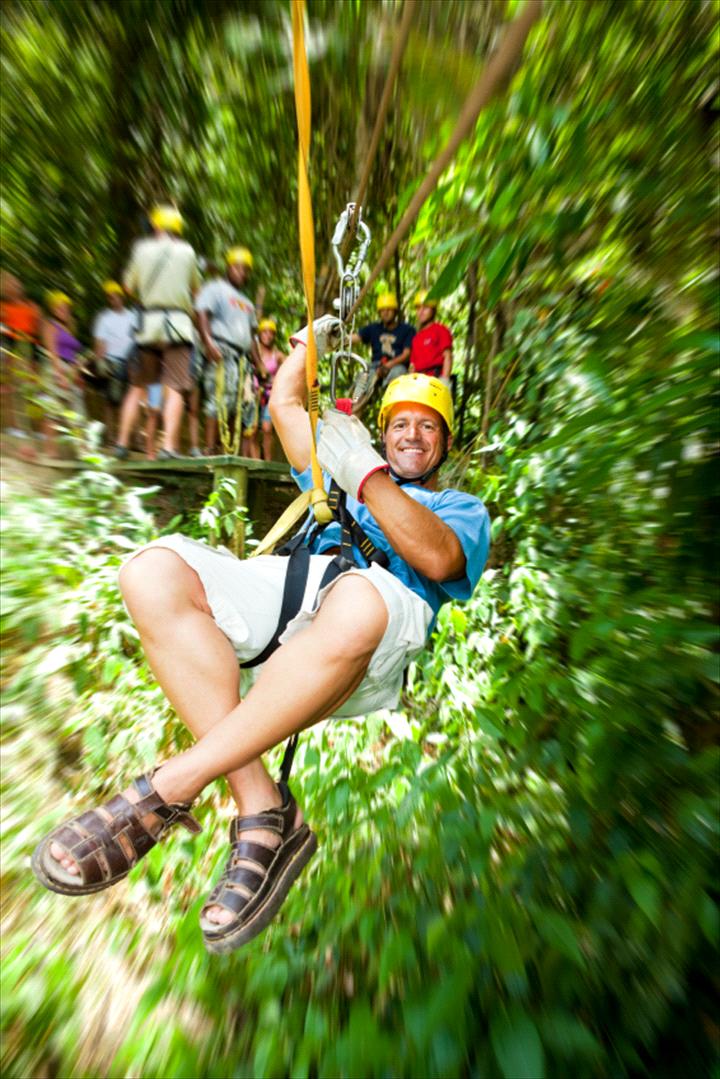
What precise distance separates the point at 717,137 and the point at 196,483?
13.3 ft

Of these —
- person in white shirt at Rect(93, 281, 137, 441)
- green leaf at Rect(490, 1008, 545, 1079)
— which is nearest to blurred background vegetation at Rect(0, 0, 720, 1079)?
green leaf at Rect(490, 1008, 545, 1079)

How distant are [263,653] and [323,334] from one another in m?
0.94

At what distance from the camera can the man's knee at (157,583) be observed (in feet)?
4.07

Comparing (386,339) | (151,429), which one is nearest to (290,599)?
(151,429)

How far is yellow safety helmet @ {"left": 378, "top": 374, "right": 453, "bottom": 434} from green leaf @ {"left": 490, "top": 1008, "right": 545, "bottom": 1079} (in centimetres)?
160

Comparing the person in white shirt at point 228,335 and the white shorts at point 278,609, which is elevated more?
the person in white shirt at point 228,335

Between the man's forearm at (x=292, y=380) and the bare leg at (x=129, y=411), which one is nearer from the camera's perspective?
the man's forearm at (x=292, y=380)

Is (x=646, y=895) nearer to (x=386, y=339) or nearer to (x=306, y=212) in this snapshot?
(x=306, y=212)

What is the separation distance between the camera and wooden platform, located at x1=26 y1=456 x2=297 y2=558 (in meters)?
3.98

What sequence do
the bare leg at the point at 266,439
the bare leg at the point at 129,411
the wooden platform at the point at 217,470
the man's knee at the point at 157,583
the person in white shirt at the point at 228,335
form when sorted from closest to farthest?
1. the man's knee at the point at 157,583
2. the wooden platform at the point at 217,470
3. the person in white shirt at the point at 228,335
4. the bare leg at the point at 129,411
5. the bare leg at the point at 266,439

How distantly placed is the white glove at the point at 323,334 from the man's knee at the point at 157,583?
0.70m

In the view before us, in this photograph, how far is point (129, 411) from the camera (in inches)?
188

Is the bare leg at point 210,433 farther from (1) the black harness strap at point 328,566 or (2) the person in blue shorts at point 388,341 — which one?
(1) the black harness strap at point 328,566

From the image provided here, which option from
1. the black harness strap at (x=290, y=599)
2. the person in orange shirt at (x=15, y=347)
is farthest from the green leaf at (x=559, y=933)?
the person in orange shirt at (x=15, y=347)
